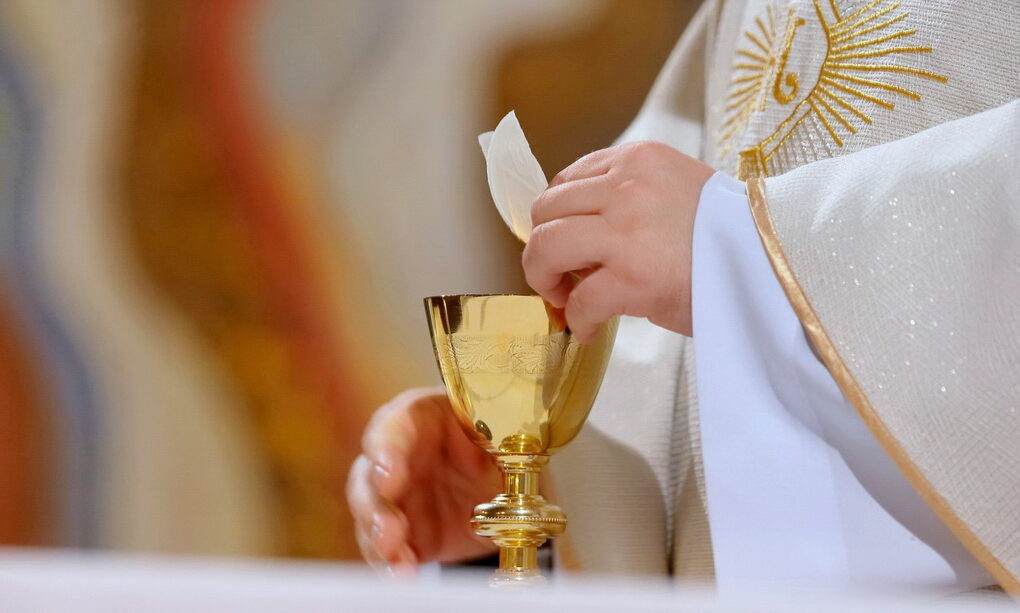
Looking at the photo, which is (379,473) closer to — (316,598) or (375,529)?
(375,529)

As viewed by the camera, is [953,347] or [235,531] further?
[235,531]

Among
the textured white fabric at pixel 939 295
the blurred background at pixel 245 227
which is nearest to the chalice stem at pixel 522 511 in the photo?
the textured white fabric at pixel 939 295

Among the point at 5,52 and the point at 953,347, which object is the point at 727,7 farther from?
the point at 5,52

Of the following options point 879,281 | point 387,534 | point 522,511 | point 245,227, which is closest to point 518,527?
point 522,511

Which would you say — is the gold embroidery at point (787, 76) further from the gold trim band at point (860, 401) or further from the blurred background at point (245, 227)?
the blurred background at point (245, 227)

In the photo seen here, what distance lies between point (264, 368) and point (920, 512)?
1.37 m

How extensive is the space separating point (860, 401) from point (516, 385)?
0.70 feet

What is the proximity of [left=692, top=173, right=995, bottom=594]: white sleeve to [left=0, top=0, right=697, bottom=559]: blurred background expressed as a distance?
3.86 feet

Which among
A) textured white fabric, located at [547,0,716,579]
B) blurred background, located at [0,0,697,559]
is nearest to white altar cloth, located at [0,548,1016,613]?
textured white fabric, located at [547,0,716,579]

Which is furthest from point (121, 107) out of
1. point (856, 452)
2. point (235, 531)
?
point (856, 452)

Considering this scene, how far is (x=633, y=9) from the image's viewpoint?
1934 millimetres

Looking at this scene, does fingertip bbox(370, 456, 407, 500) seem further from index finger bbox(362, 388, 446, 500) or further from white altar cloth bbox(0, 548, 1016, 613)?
white altar cloth bbox(0, 548, 1016, 613)

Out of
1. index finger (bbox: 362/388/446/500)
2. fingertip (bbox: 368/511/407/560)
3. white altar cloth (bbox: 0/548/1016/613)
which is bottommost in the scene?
fingertip (bbox: 368/511/407/560)

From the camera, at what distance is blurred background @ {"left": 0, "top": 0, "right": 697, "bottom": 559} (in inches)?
73.8
